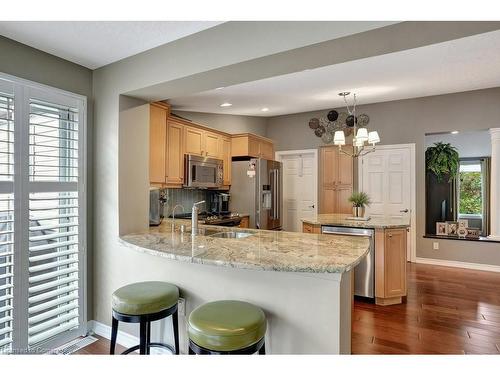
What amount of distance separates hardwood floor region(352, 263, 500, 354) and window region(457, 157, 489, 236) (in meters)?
2.44

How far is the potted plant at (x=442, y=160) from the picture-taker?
5367mm

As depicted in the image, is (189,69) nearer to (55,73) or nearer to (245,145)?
(55,73)

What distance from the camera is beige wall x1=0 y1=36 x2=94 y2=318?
7.14 ft

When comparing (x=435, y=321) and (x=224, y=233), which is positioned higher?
(x=224, y=233)

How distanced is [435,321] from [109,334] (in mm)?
3128

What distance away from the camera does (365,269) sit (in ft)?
11.6

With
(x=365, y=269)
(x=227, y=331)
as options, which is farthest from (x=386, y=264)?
(x=227, y=331)

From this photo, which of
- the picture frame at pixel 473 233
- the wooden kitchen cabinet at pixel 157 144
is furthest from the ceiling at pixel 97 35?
the picture frame at pixel 473 233

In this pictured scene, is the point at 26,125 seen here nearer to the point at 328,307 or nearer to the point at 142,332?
the point at 142,332

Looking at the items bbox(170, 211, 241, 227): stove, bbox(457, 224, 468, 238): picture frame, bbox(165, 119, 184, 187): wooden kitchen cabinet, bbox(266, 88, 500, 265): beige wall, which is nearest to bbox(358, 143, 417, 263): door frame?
bbox(266, 88, 500, 265): beige wall

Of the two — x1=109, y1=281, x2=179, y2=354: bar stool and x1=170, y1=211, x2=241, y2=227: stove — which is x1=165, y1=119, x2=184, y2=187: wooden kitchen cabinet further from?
x1=109, y1=281, x2=179, y2=354: bar stool

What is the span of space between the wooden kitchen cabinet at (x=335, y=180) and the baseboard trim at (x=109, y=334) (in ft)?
14.9
